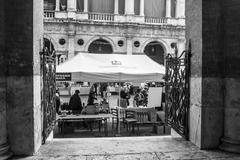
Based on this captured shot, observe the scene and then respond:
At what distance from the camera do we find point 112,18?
3259 centimetres

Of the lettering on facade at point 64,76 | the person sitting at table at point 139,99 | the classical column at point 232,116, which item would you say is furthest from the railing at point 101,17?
the classical column at point 232,116

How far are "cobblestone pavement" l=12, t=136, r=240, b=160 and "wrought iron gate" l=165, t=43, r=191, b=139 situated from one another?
0.50 m

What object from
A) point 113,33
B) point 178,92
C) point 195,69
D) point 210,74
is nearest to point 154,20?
point 113,33

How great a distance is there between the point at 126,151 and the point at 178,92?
7.02 feet

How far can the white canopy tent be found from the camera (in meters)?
10.1

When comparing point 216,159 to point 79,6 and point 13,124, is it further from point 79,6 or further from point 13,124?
point 79,6

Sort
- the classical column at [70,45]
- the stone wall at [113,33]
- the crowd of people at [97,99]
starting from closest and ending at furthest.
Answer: the crowd of people at [97,99]
the stone wall at [113,33]
the classical column at [70,45]

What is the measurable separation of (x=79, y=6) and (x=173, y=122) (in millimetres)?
28419

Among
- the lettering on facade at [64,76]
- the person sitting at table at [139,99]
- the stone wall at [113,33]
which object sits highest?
the stone wall at [113,33]

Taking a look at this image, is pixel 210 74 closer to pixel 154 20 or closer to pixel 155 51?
pixel 154 20

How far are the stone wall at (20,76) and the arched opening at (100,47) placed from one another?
2801 centimetres

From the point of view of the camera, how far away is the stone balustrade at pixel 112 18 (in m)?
30.8

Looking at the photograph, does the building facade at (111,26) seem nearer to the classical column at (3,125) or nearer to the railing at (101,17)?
A: the railing at (101,17)

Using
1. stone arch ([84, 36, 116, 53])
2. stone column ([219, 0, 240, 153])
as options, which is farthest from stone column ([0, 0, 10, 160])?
stone arch ([84, 36, 116, 53])
